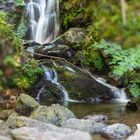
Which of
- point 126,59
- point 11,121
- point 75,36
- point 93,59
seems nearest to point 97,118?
point 126,59

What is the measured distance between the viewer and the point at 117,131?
23.1 feet

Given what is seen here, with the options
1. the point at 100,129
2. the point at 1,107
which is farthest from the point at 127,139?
the point at 1,107

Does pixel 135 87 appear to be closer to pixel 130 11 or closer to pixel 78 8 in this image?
pixel 130 11

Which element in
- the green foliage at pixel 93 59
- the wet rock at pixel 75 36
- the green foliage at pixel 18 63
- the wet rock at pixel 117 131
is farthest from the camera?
the wet rock at pixel 75 36

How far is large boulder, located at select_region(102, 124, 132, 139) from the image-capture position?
693 cm

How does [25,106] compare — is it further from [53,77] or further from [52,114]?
[53,77]

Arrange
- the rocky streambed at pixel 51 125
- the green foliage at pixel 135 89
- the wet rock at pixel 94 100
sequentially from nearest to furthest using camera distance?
the rocky streambed at pixel 51 125 → the green foliage at pixel 135 89 → the wet rock at pixel 94 100

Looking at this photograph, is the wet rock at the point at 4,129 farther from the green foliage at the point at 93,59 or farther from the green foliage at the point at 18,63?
the green foliage at the point at 93,59

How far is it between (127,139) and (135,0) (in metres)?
2.45

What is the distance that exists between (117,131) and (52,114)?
145cm

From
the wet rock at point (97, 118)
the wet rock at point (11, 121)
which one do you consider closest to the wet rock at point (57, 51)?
the wet rock at point (97, 118)

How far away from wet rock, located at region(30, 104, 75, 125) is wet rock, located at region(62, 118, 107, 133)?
0.21 m

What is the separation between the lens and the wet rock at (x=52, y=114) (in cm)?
762

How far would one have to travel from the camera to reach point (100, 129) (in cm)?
724
